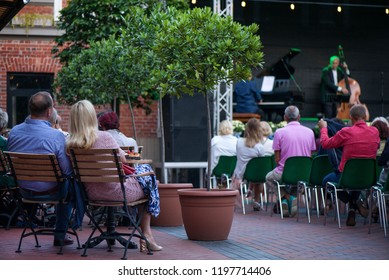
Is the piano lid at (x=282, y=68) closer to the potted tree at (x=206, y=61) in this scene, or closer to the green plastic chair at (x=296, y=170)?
the green plastic chair at (x=296, y=170)

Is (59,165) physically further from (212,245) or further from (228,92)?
(228,92)

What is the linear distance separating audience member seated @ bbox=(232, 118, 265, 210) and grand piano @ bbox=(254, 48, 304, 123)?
8156 millimetres

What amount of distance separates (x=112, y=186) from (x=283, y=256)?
1679 millimetres

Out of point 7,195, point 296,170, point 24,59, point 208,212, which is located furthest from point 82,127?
point 24,59

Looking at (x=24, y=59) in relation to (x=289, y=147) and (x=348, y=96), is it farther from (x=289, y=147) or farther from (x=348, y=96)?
(x=289, y=147)

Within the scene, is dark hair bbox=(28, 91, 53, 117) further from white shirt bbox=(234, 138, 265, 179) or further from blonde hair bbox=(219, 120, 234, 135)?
blonde hair bbox=(219, 120, 234, 135)

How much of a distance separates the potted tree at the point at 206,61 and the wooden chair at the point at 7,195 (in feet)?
6.67

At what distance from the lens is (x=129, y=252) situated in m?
8.38

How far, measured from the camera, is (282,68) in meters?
22.9

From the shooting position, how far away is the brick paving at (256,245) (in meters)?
8.14

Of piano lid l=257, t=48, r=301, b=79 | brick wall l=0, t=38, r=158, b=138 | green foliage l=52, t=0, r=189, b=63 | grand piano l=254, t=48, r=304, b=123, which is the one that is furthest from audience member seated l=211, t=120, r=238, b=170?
piano lid l=257, t=48, r=301, b=79

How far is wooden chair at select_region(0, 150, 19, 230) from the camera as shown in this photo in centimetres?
1006

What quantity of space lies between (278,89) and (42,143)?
14.2 m
